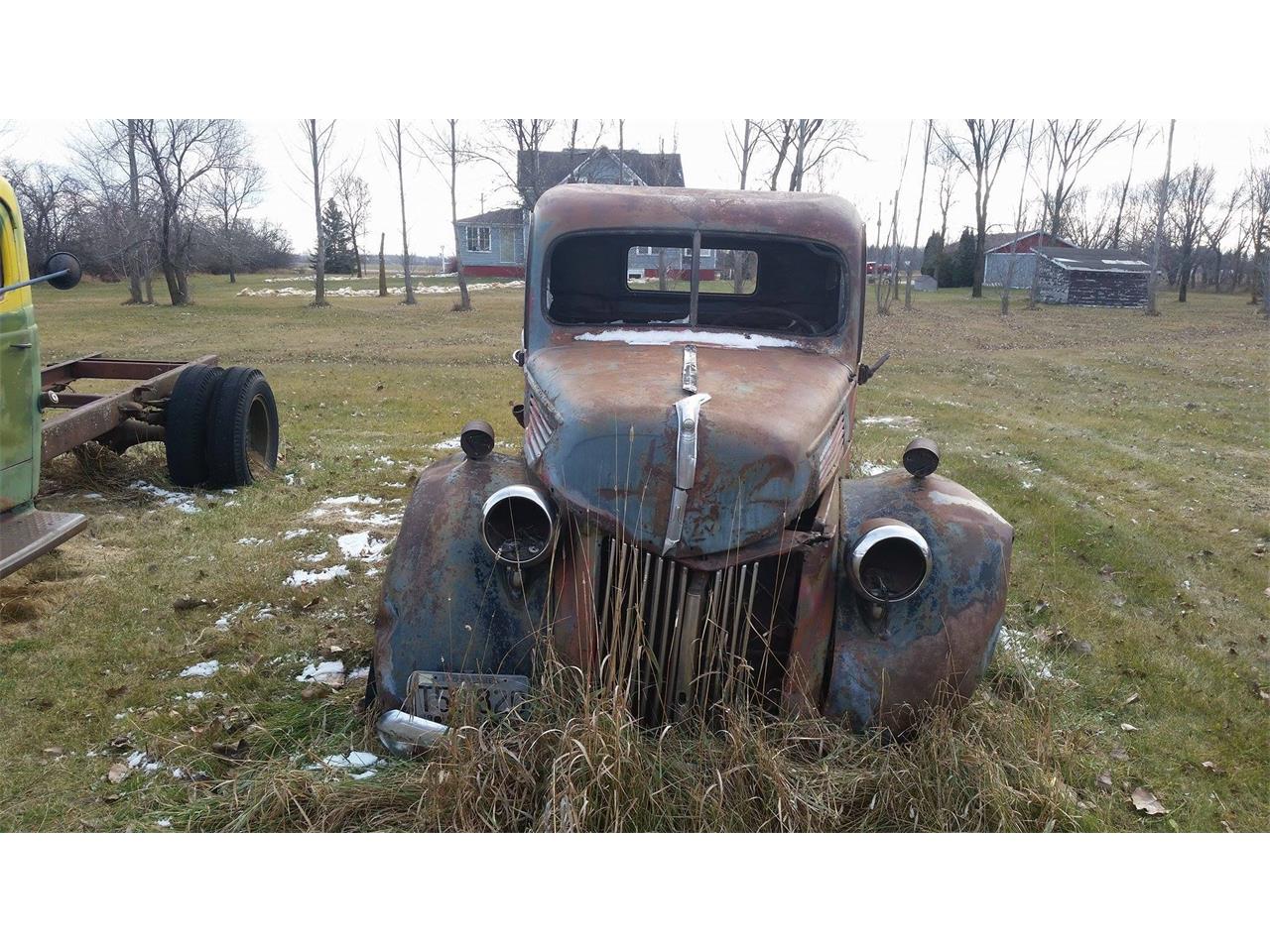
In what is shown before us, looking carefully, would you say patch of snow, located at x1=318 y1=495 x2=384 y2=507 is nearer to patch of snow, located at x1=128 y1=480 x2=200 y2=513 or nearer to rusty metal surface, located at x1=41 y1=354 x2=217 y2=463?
patch of snow, located at x1=128 y1=480 x2=200 y2=513

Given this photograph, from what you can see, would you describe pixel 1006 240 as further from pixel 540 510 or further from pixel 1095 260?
pixel 540 510

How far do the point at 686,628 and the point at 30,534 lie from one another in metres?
3.96

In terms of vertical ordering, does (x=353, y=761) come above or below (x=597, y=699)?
below

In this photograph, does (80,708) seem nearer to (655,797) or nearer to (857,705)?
(655,797)

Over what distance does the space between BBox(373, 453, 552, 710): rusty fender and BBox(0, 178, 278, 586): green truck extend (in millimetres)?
2509

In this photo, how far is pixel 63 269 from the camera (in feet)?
14.8

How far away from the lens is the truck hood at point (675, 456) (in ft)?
9.43

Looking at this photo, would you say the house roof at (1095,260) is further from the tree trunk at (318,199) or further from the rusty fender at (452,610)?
the rusty fender at (452,610)

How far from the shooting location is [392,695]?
329 cm

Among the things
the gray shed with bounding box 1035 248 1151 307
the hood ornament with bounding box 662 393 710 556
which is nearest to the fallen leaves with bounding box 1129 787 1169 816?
the hood ornament with bounding box 662 393 710 556

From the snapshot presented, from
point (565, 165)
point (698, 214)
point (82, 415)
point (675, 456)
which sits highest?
point (565, 165)

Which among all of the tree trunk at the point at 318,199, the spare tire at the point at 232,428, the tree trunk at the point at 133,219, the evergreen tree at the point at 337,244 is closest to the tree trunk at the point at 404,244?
the tree trunk at the point at 318,199

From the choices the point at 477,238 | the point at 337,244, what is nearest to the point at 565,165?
the point at 477,238

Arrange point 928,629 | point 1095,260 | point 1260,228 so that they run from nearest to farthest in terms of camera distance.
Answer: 1. point 928,629
2. point 1260,228
3. point 1095,260
